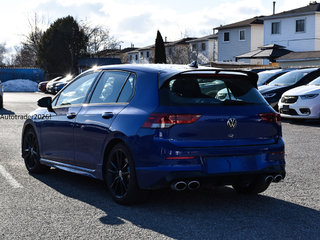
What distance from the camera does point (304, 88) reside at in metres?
→ 16.7

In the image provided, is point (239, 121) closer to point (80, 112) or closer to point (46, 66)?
point (80, 112)

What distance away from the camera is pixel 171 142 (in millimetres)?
5391

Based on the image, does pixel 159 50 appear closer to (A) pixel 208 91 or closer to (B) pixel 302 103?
(B) pixel 302 103

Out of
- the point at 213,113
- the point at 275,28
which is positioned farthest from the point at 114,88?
the point at 275,28

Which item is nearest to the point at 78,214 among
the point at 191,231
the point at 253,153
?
the point at 191,231

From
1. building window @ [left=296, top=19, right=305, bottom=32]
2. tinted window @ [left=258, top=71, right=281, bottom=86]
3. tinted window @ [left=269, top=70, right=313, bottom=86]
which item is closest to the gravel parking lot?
tinted window @ [left=269, top=70, right=313, bottom=86]

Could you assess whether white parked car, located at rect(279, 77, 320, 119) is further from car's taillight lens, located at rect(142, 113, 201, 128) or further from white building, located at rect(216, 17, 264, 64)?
white building, located at rect(216, 17, 264, 64)

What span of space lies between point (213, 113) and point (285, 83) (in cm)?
1401

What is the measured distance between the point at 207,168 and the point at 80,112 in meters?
2.05

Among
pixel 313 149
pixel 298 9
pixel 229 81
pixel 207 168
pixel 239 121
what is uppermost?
pixel 298 9

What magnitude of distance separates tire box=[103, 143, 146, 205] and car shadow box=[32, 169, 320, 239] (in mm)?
108

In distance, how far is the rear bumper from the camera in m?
5.37

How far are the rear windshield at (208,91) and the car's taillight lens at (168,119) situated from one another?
15cm

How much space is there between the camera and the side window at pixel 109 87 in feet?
20.6
